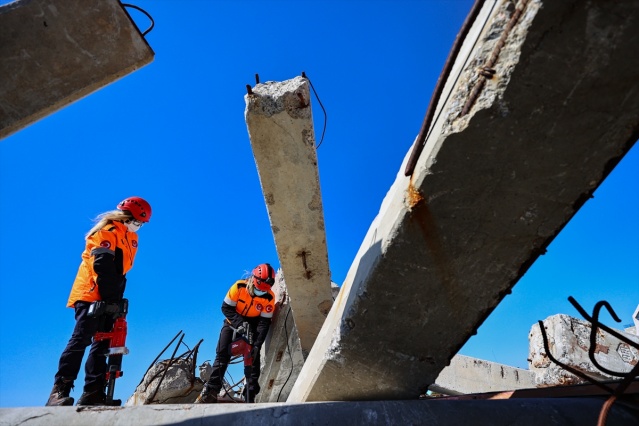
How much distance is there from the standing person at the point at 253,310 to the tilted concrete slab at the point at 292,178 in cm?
110

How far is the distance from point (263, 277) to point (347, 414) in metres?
3.80

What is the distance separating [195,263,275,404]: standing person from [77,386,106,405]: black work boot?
220 cm

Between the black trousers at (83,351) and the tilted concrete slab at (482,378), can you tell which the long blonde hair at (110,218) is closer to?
the black trousers at (83,351)

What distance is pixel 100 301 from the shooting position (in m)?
3.16

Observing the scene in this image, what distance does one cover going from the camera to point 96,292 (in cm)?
321

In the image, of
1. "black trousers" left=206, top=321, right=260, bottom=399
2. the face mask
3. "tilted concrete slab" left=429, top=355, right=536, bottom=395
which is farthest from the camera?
"tilted concrete slab" left=429, top=355, right=536, bottom=395

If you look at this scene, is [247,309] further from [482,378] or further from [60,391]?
[482,378]

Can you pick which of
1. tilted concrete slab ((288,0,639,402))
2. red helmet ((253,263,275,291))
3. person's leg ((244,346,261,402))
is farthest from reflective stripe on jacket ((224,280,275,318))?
tilted concrete slab ((288,0,639,402))

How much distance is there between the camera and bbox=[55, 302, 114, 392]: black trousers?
2.93 metres

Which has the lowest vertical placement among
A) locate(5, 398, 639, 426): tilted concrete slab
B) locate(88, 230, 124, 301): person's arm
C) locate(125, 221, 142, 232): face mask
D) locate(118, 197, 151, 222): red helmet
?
locate(5, 398, 639, 426): tilted concrete slab

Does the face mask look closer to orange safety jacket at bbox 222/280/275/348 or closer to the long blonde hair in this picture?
the long blonde hair

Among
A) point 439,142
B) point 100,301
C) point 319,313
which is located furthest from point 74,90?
point 319,313

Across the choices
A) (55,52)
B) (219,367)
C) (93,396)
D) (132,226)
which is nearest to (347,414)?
(93,396)

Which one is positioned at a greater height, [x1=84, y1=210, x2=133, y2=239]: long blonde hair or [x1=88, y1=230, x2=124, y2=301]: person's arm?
[x1=84, y1=210, x2=133, y2=239]: long blonde hair
